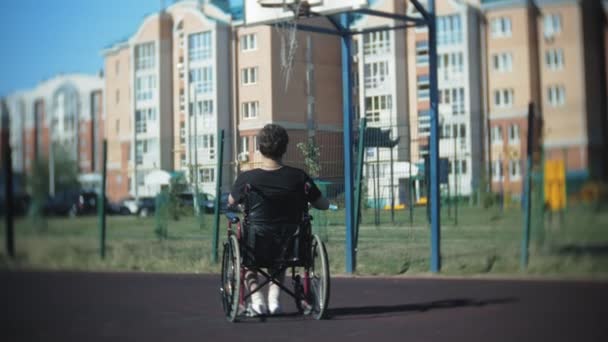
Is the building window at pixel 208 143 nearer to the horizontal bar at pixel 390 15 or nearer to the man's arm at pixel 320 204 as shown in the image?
the horizontal bar at pixel 390 15

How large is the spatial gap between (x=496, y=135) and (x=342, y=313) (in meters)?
3.91

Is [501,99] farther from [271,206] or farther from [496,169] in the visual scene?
[496,169]

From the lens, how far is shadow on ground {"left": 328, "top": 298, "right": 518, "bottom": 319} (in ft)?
17.6

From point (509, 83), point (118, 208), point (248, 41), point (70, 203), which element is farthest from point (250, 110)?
point (118, 208)

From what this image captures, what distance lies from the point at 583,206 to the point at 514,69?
1.94 m

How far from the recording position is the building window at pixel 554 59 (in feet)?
9.65

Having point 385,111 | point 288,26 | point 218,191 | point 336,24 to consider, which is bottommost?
point 218,191

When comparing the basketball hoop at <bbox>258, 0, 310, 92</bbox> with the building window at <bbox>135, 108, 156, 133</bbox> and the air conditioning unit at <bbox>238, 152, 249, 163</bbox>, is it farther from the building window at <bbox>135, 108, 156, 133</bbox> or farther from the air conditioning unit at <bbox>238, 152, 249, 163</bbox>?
the building window at <bbox>135, 108, 156, 133</bbox>

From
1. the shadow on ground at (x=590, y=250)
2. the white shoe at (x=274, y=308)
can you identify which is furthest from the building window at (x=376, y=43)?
the shadow on ground at (x=590, y=250)

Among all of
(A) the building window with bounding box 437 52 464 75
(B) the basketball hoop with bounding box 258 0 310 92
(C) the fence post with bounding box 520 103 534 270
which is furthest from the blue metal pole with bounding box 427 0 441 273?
(B) the basketball hoop with bounding box 258 0 310 92

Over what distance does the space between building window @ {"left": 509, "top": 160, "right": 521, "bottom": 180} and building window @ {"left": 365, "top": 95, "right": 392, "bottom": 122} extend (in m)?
1.48

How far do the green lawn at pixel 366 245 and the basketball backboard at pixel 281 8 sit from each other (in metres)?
2.06

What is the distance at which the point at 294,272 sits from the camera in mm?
5125

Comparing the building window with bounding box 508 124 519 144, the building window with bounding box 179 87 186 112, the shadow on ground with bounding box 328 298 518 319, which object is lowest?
the shadow on ground with bounding box 328 298 518 319
